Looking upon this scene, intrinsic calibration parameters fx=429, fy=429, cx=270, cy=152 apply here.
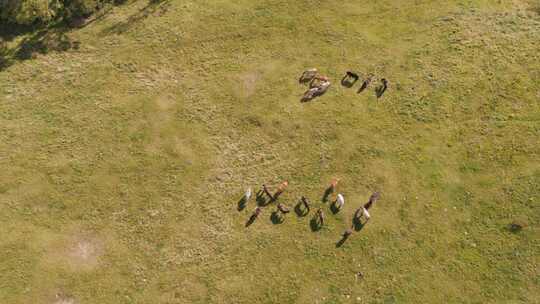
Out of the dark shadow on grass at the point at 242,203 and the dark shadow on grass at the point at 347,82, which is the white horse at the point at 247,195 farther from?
the dark shadow on grass at the point at 347,82

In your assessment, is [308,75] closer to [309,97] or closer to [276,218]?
[309,97]

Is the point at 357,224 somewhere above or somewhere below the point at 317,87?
below

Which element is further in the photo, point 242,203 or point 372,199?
point 242,203

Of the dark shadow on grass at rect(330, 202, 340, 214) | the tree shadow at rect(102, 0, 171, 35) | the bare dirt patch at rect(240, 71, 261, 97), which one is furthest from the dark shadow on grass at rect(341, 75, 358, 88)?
the tree shadow at rect(102, 0, 171, 35)

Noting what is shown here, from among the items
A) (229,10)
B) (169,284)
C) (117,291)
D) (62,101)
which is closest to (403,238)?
(169,284)

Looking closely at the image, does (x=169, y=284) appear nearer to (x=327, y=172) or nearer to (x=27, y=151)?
(x=327, y=172)

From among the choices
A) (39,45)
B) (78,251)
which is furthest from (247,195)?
(39,45)
